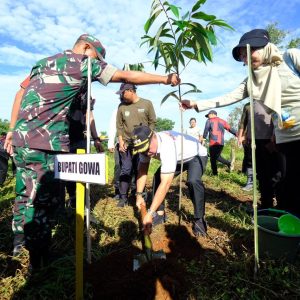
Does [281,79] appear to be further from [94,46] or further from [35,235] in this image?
[35,235]

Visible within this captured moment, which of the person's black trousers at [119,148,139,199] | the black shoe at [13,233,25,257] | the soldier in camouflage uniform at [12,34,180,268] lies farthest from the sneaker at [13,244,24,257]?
the person's black trousers at [119,148,139,199]

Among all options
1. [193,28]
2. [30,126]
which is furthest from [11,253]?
[193,28]

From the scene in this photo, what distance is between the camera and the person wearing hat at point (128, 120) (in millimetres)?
4645

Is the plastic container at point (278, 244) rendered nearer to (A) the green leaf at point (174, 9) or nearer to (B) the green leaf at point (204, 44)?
(B) the green leaf at point (204, 44)

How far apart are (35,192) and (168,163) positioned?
1.30m

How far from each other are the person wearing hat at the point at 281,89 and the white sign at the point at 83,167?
1383 millimetres

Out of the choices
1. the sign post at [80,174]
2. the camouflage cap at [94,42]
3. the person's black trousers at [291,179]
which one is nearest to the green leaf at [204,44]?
the camouflage cap at [94,42]

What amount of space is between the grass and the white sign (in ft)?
3.07

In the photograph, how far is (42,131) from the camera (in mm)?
2326

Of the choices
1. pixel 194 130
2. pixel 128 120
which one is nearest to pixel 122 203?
pixel 128 120

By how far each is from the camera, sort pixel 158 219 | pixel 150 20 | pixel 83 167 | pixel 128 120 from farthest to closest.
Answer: pixel 128 120 → pixel 158 219 → pixel 150 20 → pixel 83 167

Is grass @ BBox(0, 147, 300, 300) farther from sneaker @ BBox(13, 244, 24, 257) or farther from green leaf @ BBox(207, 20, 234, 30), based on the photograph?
green leaf @ BBox(207, 20, 234, 30)

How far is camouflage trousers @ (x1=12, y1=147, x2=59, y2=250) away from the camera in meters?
2.32

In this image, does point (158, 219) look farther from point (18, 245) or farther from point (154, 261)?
point (18, 245)
